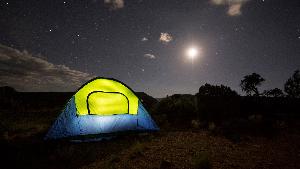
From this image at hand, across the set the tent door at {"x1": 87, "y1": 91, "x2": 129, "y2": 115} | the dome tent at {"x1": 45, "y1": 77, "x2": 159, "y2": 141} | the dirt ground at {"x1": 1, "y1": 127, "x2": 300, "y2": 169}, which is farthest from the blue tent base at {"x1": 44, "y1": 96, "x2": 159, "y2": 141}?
the dirt ground at {"x1": 1, "y1": 127, "x2": 300, "y2": 169}

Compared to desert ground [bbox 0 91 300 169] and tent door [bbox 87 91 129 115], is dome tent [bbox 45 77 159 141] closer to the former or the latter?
tent door [bbox 87 91 129 115]

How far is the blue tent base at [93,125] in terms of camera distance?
6.62m

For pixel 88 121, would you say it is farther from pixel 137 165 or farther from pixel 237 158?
pixel 237 158

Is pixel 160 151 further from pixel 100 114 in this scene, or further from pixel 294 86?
pixel 294 86

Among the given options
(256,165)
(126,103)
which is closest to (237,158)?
(256,165)

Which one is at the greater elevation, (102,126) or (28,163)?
(102,126)

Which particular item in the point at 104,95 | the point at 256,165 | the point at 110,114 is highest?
the point at 104,95

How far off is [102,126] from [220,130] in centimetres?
452

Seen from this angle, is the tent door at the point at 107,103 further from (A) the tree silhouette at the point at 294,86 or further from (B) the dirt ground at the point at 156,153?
(A) the tree silhouette at the point at 294,86

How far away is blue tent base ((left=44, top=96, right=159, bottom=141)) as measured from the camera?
6625 mm

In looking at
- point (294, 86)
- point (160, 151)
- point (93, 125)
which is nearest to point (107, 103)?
point (93, 125)

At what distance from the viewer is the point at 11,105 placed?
16.7 meters

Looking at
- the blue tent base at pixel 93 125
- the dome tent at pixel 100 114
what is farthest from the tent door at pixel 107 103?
the blue tent base at pixel 93 125

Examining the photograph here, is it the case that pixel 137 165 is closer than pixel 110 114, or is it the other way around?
pixel 137 165
